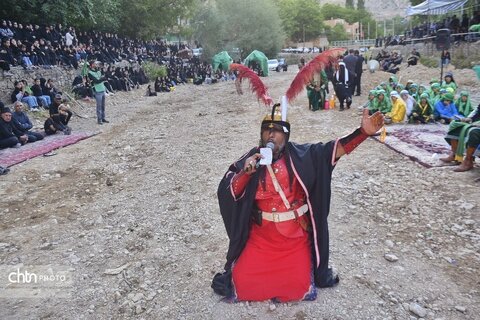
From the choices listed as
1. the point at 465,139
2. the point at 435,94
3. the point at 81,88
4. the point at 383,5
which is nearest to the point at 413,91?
the point at 435,94

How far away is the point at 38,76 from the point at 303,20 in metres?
57.2

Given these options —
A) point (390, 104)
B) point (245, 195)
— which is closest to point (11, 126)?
point (245, 195)

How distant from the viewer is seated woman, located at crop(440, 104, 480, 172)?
18.3ft

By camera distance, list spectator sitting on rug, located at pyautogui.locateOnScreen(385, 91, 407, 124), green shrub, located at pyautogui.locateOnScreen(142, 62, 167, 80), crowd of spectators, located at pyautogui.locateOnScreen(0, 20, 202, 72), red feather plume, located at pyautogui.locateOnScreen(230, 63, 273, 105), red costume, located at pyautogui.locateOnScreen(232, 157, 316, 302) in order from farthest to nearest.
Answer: green shrub, located at pyautogui.locateOnScreen(142, 62, 167, 80) → crowd of spectators, located at pyautogui.locateOnScreen(0, 20, 202, 72) → spectator sitting on rug, located at pyautogui.locateOnScreen(385, 91, 407, 124) → red feather plume, located at pyautogui.locateOnScreen(230, 63, 273, 105) → red costume, located at pyautogui.locateOnScreen(232, 157, 316, 302)

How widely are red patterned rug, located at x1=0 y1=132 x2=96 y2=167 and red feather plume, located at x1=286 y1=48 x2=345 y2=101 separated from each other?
6.95 metres

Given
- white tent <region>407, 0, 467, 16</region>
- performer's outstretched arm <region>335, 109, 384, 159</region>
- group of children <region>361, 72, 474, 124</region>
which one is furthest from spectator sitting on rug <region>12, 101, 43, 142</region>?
white tent <region>407, 0, 467, 16</region>

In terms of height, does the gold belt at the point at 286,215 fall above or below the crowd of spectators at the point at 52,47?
below

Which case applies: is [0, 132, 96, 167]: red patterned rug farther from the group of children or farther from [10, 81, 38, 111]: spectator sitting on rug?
the group of children

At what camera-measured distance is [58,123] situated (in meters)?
11.1

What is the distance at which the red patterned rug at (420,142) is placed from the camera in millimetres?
6449

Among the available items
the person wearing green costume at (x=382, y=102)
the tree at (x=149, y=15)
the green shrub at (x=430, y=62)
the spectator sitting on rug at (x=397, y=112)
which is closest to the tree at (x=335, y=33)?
the tree at (x=149, y=15)

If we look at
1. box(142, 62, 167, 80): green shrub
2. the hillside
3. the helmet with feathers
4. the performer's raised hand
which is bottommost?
the performer's raised hand

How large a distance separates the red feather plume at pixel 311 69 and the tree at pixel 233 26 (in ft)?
127

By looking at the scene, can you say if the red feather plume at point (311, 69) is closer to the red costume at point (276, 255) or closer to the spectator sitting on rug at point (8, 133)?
the red costume at point (276, 255)
